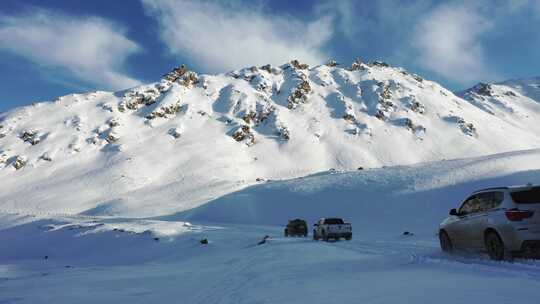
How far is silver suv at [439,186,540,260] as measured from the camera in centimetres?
934

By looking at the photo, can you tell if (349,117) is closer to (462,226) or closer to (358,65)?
(358,65)

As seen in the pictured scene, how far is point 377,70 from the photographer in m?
181

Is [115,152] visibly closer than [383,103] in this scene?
Yes

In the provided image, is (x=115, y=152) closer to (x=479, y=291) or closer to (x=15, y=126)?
(x=15, y=126)

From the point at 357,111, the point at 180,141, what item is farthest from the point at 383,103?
the point at 180,141

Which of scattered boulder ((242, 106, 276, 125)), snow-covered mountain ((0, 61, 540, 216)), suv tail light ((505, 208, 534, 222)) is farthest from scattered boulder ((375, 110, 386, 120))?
suv tail light ((505, 208, 534, 222))

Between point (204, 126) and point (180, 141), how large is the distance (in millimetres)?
13715

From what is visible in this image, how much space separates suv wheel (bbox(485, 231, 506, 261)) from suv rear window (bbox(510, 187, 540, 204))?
37.7 inches

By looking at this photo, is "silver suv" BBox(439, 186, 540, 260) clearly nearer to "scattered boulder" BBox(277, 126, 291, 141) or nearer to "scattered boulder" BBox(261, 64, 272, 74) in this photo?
"scattered boulder" BBox(277, 126, 291, 141)

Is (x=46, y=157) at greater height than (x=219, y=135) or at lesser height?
lesser

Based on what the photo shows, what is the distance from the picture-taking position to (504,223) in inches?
381

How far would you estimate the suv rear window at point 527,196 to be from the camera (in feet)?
31.8

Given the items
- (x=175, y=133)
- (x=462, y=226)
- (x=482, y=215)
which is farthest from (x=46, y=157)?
(x=482, y=215)

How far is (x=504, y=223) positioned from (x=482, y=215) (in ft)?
3.13
